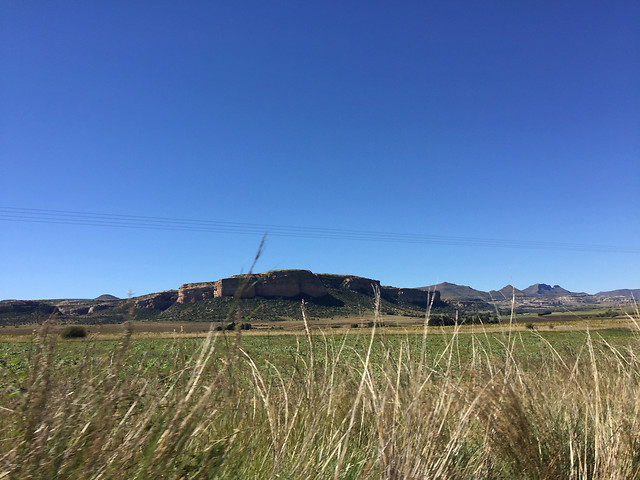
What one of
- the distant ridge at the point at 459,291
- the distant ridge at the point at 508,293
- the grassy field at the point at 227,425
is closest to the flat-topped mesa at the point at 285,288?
the distant ridge at the point at 459,291

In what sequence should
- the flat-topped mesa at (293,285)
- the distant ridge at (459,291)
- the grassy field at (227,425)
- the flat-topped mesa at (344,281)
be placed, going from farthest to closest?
the flat-topped mesa at (344,281), the flat-topped mesa at (293,285), the distant ridge at (459,291), the grassy field at (227,425)

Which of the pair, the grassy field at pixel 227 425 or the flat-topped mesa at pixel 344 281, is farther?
the flat-topped mesa at pixel 344 281

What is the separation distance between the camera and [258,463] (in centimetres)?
222

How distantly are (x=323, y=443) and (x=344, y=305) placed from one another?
96.6 metres

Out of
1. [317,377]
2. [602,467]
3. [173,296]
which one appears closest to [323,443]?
[317,377]

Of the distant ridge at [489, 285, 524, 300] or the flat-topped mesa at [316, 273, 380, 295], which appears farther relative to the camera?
the flat-topped mesa at [316, 273, 380, 295]

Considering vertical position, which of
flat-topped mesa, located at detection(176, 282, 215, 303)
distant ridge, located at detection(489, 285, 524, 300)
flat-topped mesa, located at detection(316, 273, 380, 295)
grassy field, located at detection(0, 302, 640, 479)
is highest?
flat-topped mesa, located at detection(316, 273, 380, 295)

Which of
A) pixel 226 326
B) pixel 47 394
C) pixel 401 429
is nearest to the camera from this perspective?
pixel 47 394

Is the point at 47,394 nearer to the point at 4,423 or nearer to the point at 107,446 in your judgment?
the point at 107,446

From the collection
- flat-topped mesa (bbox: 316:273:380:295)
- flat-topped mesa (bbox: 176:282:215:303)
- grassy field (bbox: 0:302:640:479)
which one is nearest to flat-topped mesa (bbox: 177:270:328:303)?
flat-topped mesa (bbox: 176:282:215:303)

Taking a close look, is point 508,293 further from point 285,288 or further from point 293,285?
point 285,288

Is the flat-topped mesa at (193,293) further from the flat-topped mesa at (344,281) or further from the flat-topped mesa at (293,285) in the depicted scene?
the flat-topped mesa at (344,281)

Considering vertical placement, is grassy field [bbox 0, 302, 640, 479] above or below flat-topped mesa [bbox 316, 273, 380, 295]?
below

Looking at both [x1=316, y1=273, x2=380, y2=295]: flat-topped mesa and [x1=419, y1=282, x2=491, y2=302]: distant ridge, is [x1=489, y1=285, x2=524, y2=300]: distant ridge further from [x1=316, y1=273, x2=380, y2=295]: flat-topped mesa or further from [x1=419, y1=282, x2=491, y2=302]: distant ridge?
[x1=316, y1=273, x2=380, y2=295]: flat-topped mesa
